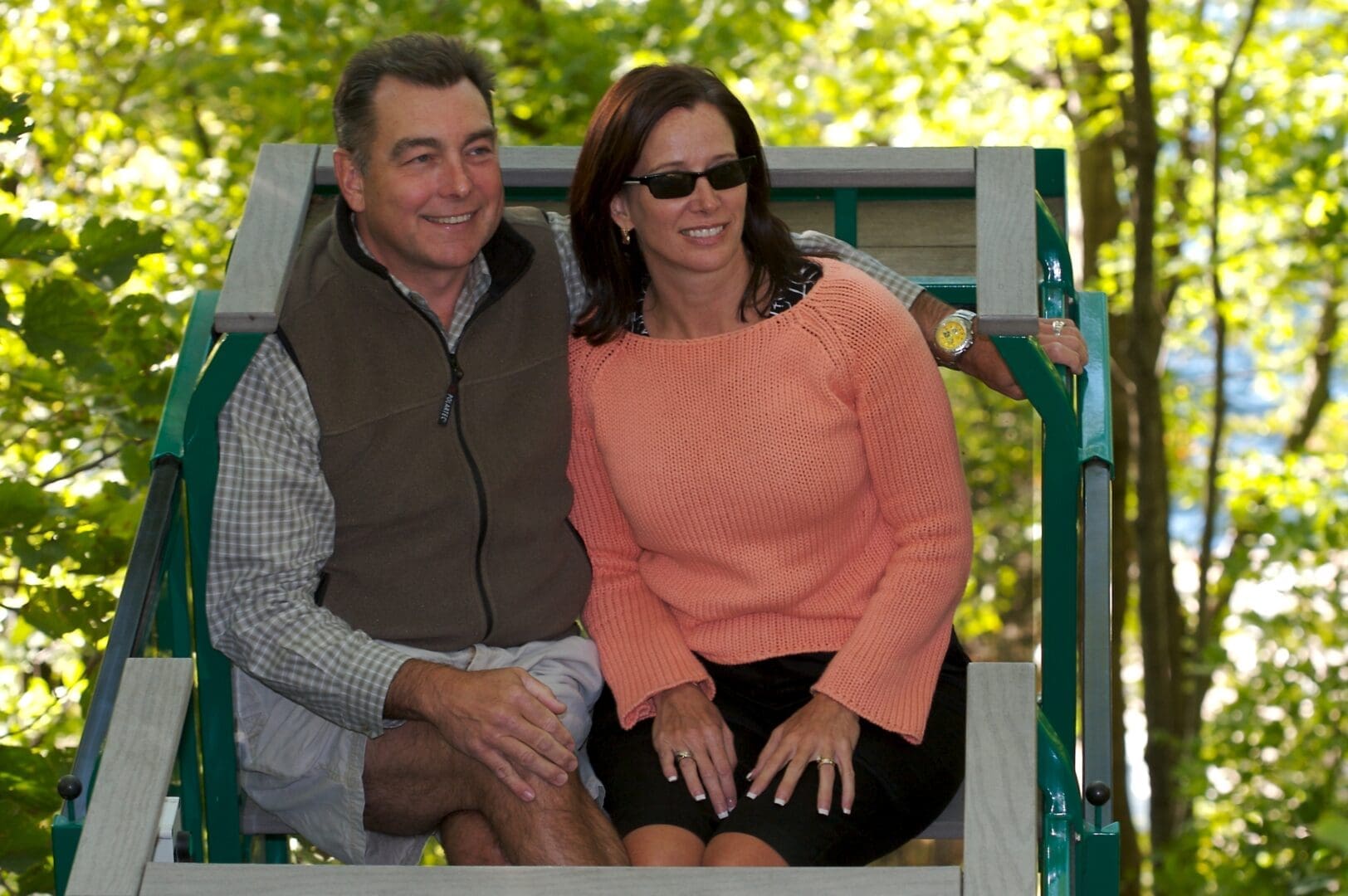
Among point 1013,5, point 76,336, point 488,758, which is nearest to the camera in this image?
point 488,758

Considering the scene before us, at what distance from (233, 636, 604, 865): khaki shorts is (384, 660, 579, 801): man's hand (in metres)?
0.18

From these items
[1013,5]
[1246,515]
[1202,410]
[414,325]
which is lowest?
[414,325]

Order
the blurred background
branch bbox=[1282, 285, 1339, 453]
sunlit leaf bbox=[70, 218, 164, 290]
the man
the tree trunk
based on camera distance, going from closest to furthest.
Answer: the man, sunlit leaf bbox=[70, 218, 164, 290], the blurred background, the tree trunk, branch bbox=[1282, 285, 1339, 453]

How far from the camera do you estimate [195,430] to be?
8.69 feet

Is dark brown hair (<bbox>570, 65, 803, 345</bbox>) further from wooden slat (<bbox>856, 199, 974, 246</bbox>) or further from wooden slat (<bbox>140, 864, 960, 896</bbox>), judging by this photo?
wooden slat (<bbox>140, 864, 960, 896</bbox>)

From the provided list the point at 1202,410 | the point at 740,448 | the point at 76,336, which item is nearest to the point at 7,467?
the point at 76,336

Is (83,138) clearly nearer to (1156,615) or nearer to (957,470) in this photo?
(957,470)

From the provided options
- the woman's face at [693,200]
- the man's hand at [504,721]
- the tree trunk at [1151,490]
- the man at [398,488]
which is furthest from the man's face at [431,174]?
the tree trunk at [1151,490]

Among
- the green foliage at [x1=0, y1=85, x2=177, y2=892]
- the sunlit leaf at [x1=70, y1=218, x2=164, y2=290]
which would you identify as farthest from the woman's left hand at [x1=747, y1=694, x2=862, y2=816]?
the sunlit leaf at [x1=70, y1=218, x2=164, y2=290]

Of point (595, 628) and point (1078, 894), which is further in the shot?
point (595, 628)

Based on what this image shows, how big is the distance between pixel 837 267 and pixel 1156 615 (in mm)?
5599

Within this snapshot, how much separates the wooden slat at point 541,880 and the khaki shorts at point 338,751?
1.75 ft

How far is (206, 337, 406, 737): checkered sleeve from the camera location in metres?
2.57

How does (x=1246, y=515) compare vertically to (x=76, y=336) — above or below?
above
